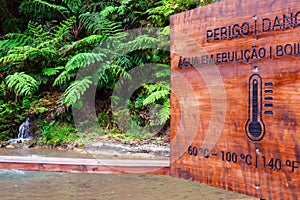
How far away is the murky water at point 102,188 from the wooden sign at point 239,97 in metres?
1.38

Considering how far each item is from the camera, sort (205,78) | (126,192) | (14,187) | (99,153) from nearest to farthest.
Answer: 1. (205,78)
2. (126,192)
3. (14,187)
4. (99,153)

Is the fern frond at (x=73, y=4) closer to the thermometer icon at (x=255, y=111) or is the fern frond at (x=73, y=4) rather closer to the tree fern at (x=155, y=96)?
the tree fern at (x=155, y=96)

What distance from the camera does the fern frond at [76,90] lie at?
5855 mm

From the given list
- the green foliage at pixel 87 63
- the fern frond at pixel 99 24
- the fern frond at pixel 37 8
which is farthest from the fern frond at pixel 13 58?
the fern frond at pixel 37 8

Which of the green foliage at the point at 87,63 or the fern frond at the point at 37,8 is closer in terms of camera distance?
the green foliage at the point at 87,63

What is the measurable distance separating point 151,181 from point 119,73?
11.0 feet

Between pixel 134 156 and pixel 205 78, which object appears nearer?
pixel 205 78

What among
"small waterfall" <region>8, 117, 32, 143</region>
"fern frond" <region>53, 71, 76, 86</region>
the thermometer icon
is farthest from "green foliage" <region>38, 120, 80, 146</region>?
the thermometer icon

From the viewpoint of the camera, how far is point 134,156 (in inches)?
185

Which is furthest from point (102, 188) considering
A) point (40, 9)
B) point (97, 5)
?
point (40, 9)

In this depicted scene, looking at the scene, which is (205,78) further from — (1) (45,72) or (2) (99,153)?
(1) (45,72)

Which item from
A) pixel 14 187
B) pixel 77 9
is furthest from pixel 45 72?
pixel 14 187

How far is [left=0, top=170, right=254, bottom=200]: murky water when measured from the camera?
2.84m

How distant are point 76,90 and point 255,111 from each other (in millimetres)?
4919
